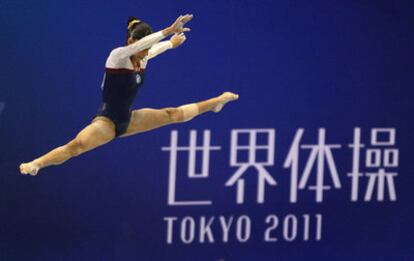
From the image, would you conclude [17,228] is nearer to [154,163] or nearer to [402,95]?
[154,163]

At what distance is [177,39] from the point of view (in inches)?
234

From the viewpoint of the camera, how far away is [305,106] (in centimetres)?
639

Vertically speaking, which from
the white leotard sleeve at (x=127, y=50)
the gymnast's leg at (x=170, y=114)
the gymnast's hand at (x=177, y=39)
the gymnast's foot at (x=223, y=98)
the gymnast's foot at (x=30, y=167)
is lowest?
the gymnast's foot at (x=30, y=167)

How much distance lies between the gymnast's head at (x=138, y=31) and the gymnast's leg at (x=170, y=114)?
0.43 m

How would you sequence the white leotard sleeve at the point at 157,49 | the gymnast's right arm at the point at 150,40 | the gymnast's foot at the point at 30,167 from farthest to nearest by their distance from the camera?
the white leotard sleeve at the point at 157,49 → the gymnast's foot at the point at 30,167 → the gymnast's right arm at the point at 150,40

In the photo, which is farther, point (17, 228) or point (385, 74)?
point (385, 74)

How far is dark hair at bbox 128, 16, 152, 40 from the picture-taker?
5.58 meters

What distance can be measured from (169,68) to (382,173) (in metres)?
1.46

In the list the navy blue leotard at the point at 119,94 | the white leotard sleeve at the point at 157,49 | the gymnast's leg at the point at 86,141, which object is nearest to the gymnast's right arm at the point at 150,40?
the navy blue leotard at the point at 119,94

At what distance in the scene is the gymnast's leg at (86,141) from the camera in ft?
18.4

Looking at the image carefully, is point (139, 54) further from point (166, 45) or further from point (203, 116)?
point (203, 116)

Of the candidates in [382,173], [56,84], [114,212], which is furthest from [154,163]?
[382,173]

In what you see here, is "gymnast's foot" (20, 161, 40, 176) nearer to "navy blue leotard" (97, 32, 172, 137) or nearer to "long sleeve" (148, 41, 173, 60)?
"navy blue leotard" (97, 32, 172, 137)

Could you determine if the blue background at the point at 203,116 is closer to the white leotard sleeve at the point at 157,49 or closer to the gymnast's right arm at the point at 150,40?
the white leotard sleeve at the point at 157,49
